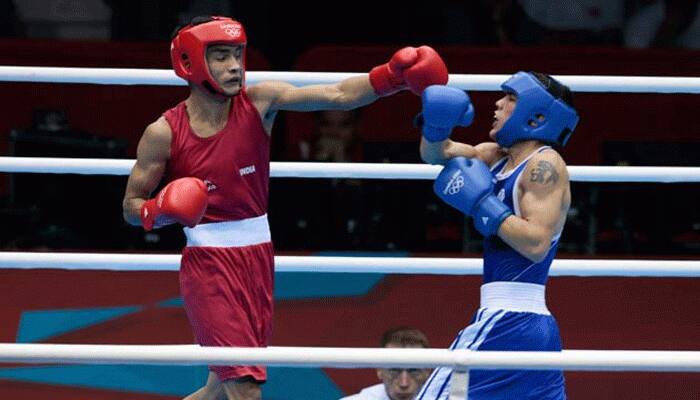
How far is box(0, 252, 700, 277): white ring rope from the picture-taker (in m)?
3.80

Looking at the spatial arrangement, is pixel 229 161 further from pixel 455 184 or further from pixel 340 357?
pixel 340 357

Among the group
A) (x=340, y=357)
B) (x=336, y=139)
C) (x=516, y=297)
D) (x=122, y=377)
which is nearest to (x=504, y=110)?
(x=516, y=297)

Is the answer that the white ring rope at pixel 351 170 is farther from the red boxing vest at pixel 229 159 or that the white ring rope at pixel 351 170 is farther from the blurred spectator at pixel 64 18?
the blurred spectator at pixel 64 18

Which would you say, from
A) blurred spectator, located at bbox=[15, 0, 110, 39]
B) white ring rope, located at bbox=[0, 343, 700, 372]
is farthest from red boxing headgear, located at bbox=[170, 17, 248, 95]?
blurred spectator, located at bbox=[15, 0, 110, 39]

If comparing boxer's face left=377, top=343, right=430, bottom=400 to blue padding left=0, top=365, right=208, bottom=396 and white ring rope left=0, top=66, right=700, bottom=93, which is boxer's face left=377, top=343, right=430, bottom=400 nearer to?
blue padding left=0, top=365, right=208, bottom=396

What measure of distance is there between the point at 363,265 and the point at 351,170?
255 mm

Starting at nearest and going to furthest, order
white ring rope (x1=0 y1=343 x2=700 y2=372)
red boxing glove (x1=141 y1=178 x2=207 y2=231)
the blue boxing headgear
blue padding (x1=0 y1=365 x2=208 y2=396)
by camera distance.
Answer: white ring rope (x1=0 y1=343 x2=700 y2=372), red boxing glove (x1=141 y1=178 x2=207 y2=231), the blue boxing headgear, blue padding (x1=0 y1=365 x2=208 y2=396)

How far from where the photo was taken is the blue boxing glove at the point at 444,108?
3.40 metres

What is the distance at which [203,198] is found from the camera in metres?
3.41

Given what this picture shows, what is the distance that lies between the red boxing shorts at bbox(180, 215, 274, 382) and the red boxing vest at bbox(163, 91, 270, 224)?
5 cm

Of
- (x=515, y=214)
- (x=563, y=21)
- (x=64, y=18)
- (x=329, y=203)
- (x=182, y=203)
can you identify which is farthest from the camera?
(x=64, y=18)

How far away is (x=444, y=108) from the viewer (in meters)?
3.41

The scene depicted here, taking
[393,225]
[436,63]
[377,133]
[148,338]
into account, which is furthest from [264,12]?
[436,63]

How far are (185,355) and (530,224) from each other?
3.32ft
